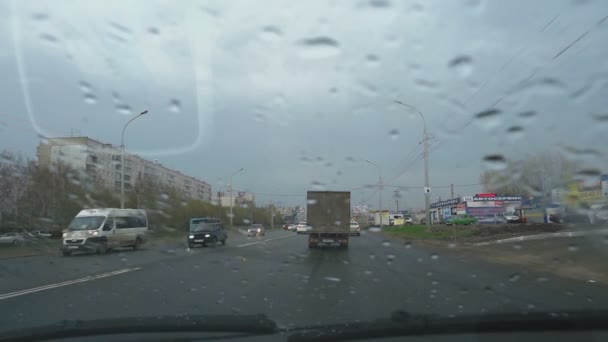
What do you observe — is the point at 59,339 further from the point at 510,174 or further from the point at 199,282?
→ the point at 510,174

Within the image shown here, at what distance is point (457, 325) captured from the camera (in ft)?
15.8

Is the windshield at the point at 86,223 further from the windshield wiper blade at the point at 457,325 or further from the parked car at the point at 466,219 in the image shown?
the parked car at the point at 466,219

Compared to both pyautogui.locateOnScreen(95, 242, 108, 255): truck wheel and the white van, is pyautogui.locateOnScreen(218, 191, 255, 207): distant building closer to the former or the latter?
the white van

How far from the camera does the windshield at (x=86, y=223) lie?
891 inches

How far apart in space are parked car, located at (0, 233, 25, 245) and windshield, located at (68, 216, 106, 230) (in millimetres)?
2005

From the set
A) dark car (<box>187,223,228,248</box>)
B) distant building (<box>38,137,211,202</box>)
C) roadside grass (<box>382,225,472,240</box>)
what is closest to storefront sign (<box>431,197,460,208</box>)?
roadside grass (<box>382,225,472,240</box>)

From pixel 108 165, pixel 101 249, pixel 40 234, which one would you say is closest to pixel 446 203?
pixel 108 165

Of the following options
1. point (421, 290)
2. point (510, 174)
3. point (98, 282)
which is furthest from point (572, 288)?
point (98, 282)

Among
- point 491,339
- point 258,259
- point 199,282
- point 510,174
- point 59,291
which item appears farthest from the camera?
point 258,259

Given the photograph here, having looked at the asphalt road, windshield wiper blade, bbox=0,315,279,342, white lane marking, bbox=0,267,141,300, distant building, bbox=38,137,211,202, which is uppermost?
distant building, bbox=38,137,211,202

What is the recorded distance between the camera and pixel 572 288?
9.55 metres

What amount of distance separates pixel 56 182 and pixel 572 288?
19.9m

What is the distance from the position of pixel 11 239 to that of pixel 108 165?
530 centimetres

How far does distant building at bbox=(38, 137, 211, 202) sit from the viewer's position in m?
21.5
